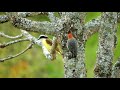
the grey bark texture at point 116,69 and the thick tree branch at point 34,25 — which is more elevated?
the thick tree branch at point 34,25

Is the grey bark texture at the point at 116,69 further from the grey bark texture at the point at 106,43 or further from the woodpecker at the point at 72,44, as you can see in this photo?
the woodpecker at the point at 72,44

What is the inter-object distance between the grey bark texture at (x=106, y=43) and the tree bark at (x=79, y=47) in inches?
2.8

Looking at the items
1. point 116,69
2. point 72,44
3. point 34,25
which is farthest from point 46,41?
point 116,69

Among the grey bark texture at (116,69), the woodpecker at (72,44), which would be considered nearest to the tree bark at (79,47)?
the woodpecker at (72,44)

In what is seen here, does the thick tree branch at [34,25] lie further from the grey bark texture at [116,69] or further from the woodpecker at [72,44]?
the grey bark texture at [116,69]

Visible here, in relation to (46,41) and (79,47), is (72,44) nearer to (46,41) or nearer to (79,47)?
(79,47)

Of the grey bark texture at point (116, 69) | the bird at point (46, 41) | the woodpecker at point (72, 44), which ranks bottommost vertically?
the grey bark texture at point (116, 69)

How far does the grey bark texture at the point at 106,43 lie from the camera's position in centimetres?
210

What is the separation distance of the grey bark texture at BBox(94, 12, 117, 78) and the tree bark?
0.23ft

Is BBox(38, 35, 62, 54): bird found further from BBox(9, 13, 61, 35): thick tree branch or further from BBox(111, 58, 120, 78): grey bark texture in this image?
BBox(111, 58, 120, 78): grey bark texture

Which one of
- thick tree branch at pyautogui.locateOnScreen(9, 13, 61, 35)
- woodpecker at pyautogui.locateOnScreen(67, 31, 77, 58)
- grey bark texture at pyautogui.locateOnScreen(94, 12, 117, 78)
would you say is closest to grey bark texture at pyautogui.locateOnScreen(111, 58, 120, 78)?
grey bark texture at pyautogui.locateOnScreen(94, 12, 117, 78)

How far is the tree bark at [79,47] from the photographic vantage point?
2.14 m

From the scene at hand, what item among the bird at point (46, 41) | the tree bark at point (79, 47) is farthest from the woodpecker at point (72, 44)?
the bird at point (46, 41)

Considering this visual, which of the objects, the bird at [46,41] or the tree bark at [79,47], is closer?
the tree bark at [79,47]
